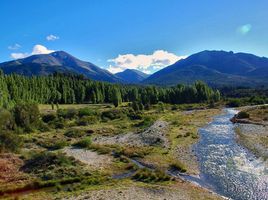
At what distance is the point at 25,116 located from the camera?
8281 cm

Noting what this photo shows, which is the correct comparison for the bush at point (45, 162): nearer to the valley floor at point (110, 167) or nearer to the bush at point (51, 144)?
the valley floor at point (110, 167)

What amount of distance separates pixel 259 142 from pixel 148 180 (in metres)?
30.8

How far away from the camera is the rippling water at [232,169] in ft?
118

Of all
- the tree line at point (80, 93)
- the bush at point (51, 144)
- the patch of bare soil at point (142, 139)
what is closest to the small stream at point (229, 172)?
the patch of bare soil at point (142, 139)

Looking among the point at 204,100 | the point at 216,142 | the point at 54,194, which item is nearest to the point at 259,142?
the point at 216,142

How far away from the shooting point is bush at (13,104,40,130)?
82.4 meters

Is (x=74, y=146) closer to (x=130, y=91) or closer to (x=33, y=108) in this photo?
(x=33, y=108)

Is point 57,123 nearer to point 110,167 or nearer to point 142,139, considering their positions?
point 142,139

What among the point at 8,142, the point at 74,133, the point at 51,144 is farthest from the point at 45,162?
the point at 74,133

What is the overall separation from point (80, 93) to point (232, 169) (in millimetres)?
127198

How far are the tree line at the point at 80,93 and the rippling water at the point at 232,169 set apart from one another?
280 ft

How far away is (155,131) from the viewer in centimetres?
8050

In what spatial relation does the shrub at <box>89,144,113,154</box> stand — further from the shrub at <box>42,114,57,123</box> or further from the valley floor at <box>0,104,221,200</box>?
the shrub at <box>42,114,57,123</box>

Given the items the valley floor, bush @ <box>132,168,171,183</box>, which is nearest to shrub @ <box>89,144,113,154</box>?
the valley floor
